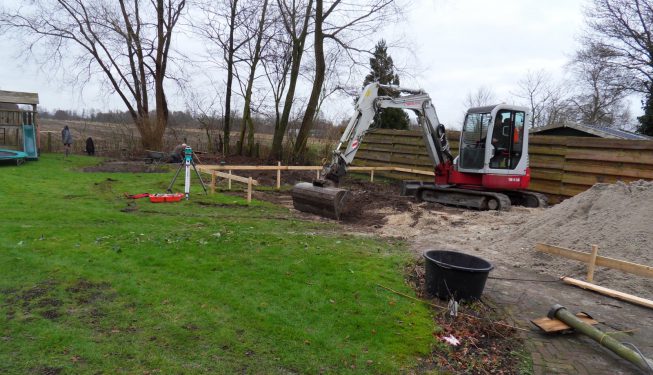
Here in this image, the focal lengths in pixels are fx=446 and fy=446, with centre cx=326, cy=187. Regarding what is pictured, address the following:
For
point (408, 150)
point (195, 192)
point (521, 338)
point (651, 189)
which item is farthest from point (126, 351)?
point (408, 150)

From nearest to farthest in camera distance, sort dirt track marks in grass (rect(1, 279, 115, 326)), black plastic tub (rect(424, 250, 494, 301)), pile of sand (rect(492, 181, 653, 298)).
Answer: dirt track marks in grass (rect(1, 279, 115, 326)) → black plastic tub (rect(424, 250, 494, 301)) → pile of sand (rect(492, 181, 653, 298))

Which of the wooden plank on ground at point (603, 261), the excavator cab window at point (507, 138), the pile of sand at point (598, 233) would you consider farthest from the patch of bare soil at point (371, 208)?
the wooden plank on ground at point (603, 261)

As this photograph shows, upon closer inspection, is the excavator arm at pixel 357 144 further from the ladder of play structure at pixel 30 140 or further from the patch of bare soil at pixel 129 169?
the ladder of play structure at pixel 30 140

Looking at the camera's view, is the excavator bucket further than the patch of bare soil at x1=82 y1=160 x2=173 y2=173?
No

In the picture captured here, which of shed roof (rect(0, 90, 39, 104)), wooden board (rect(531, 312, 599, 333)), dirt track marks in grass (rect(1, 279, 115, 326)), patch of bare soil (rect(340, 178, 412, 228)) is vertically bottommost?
wooden board (rect(531, 312, 599, 333))

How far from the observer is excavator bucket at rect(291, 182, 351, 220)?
9.71 m

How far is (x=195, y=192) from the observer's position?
494 inches

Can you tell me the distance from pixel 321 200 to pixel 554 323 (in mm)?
6064

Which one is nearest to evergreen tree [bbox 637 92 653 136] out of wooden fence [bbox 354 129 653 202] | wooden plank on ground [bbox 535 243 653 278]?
wooden fence [bbox 354 129 653 202]

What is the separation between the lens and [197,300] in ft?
15.2

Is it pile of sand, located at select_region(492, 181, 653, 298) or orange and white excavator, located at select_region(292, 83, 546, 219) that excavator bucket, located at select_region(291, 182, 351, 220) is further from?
pile of sand, located at select_region(492, 181, 653, 298)

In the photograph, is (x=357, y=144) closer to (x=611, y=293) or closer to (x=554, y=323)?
(x=611, y=293)

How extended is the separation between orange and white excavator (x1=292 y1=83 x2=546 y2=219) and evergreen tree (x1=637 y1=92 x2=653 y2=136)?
21231mm

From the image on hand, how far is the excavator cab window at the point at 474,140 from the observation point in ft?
38.8
